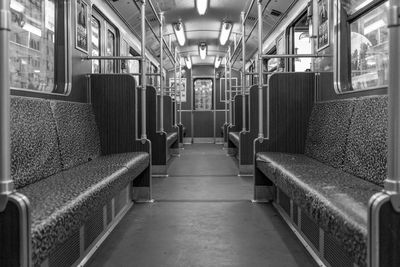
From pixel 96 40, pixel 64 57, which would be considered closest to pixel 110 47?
pixel 96 40

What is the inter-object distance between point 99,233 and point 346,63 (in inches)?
95.2

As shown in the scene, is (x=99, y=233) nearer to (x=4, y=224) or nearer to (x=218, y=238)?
(x=218, y=238)

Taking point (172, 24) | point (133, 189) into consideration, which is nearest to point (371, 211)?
point (133, 189)

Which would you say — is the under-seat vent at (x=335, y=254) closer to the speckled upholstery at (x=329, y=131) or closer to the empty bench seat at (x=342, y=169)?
the empty bench seat at (x=342, y=169)

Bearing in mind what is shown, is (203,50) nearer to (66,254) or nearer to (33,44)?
(33,44)

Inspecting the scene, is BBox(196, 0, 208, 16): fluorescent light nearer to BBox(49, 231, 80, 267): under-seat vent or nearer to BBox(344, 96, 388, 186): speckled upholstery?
BBox(344, 96, 388, 186): speckled upholstery

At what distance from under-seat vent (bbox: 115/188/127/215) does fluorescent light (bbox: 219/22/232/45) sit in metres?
5.76

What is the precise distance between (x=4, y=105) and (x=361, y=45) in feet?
9.57

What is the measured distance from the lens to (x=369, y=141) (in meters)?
2.44

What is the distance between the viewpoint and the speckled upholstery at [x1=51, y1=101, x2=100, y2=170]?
2973 mm

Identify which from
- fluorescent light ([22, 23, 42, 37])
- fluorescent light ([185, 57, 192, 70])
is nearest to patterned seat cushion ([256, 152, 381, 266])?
fluorescent light ([22, 23, 42, 37])

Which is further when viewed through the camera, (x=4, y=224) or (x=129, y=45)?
(x=129, y=45)

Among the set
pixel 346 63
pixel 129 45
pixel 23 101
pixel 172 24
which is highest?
pixel 172 24

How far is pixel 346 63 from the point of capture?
347cm
